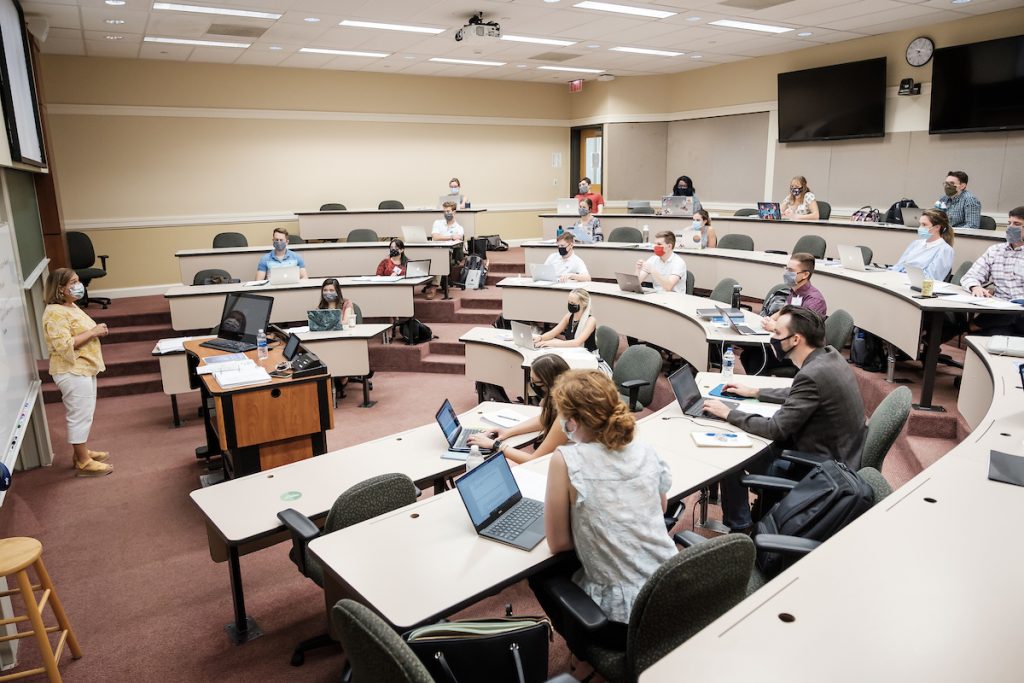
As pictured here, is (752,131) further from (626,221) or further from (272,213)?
(272,213)

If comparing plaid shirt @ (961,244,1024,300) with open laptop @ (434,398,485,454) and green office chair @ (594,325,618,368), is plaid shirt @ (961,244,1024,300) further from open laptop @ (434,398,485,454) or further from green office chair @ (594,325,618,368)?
open laptop @ (434,398,485,454)

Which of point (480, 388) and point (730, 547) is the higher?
point (730, 547)

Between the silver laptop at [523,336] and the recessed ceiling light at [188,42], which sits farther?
the recessed ceiling light at [188,42]

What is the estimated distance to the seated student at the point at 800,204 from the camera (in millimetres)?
9023

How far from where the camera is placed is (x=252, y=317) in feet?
18.0

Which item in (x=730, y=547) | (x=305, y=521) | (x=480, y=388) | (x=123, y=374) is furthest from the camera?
(x=123, y=374)

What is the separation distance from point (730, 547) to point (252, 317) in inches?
177

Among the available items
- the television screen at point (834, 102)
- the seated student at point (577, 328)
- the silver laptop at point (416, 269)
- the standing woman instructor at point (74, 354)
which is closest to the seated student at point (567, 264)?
the silver laptop at point (416, 269)

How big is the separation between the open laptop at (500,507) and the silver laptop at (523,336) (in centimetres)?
286

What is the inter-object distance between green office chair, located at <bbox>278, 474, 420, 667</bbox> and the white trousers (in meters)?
3.02

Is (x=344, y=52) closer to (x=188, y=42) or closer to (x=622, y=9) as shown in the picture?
(x=188, y=42)

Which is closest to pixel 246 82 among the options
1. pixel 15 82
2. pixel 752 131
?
pixel 15 82

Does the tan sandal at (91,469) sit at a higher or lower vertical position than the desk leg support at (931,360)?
lower

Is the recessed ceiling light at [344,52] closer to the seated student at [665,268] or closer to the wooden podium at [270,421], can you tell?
the seated student at [665,268]
